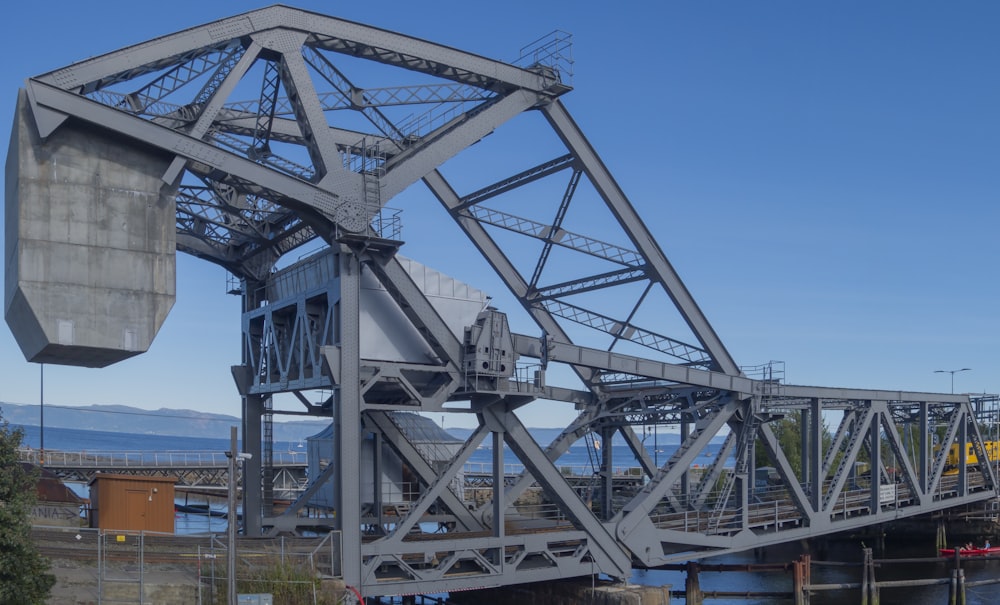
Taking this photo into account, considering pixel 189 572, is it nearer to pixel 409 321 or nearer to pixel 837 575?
pixel 409 321

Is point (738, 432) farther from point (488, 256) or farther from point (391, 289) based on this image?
point (391, 289)

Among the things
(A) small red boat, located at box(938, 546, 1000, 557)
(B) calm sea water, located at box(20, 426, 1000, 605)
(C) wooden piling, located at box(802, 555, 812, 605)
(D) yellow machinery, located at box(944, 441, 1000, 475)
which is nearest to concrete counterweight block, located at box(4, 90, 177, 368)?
(B) calm sea water, located at box(20, 426, 1000, 605)

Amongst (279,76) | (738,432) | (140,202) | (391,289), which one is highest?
(279,76)

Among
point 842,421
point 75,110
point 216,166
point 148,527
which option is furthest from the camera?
point 842,421

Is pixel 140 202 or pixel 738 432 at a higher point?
pixel 140 202

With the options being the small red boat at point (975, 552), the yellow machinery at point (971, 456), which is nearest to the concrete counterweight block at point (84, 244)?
the small red boat at point (975, 552)

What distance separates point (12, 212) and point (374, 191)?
29.9ft

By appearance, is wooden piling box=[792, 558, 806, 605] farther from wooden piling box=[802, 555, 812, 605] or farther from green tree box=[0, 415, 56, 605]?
green tree box=[0, 415, 56, 605]

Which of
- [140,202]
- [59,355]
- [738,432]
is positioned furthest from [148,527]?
[738,432]

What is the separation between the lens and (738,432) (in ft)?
123

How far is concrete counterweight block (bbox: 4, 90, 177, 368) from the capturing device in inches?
918

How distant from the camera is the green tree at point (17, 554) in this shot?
21516 millimetres

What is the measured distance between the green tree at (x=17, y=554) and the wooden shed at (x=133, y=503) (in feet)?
31.4

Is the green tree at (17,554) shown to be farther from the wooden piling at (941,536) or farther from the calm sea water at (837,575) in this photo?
the wooden piling at (941,536)
